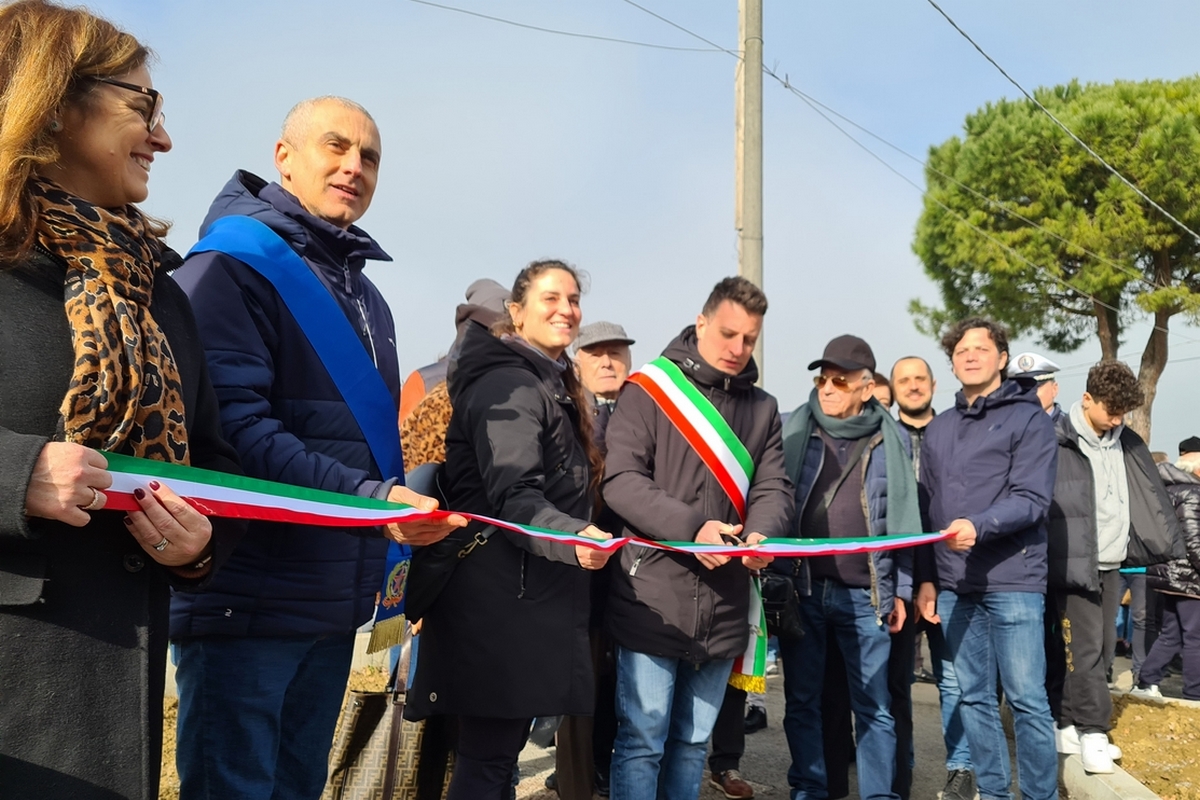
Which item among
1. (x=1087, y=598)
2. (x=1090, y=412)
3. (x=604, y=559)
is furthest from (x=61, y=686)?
(x=1090, y=412)

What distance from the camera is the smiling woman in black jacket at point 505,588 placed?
10.7 ft

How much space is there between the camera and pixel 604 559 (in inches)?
132

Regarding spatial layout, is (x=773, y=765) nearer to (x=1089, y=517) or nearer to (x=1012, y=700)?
(x=1012, y=700)

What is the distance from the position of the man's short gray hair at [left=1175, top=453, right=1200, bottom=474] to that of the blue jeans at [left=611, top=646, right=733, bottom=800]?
7.66m

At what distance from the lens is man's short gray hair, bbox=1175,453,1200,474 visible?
9.86 metres

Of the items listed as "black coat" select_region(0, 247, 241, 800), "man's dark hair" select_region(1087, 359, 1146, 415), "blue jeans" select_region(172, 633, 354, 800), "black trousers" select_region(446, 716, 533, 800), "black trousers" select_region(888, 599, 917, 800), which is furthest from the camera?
"man's dark hair" select_region(1087, 359, 1146, 415)

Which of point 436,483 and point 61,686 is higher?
point 436,483

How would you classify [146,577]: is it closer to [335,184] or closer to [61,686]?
[61,686]

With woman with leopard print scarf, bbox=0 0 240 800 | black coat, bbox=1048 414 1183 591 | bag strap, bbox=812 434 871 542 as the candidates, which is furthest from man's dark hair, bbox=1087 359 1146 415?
woman with leopard print scarf, bbox=0 0 240 800

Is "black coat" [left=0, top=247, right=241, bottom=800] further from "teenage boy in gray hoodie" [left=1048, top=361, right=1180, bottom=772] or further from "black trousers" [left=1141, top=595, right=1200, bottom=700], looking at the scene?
"black trousers" [left=1141, top=595, right=1200, bottom=700]

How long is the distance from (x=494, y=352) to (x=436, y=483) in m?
0.52

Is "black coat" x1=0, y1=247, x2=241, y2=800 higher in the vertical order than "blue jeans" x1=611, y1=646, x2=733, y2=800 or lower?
higher

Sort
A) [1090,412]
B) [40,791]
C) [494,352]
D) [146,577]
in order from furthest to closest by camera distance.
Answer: [1090,412] < [494,352] < [146,577] < [40,791]

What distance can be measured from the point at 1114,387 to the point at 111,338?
5.89 metres
